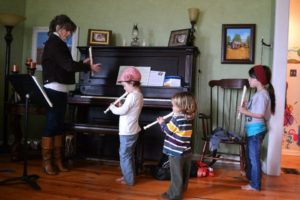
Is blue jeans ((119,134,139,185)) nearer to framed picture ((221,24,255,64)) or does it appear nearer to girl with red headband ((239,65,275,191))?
girl with red headband ((239,65,275,191))

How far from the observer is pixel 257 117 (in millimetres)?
2596

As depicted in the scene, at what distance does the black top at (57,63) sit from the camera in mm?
2805

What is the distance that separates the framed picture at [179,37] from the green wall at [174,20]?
15cm

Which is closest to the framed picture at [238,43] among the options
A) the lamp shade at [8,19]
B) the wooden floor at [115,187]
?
the wooden floor at [115,187]

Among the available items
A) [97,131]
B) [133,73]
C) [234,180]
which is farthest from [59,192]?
[234,180]

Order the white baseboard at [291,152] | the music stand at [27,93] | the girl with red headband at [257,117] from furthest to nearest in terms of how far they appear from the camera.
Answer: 1. the white baseboard at [291,152]
2. the girl with red headband at [257,117]
3. the music stand at [27,93]

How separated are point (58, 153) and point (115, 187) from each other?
0.74m

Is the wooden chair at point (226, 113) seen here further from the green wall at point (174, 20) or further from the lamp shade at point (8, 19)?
the lamp shade at point (8, 19)

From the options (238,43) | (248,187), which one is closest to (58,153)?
(248,187)

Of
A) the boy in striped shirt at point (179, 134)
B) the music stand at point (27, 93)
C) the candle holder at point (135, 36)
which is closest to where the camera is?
the boy in striped shirt at point (179, 134)

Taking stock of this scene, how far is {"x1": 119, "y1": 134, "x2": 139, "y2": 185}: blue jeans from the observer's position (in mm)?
2646

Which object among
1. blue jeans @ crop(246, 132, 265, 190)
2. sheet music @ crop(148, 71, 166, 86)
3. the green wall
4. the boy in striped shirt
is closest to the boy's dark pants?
the boy in striped shirt

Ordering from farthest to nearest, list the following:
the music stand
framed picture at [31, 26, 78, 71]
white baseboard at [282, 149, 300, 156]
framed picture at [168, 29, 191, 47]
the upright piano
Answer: white baseboard at [282, 149, 300, 156] → framed picture at [31, 26, 78, 71] → framed picture at [168, 29, 191, 47] → the upright piano → the music stand

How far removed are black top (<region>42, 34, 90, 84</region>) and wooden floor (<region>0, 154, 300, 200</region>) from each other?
894 millimetres
